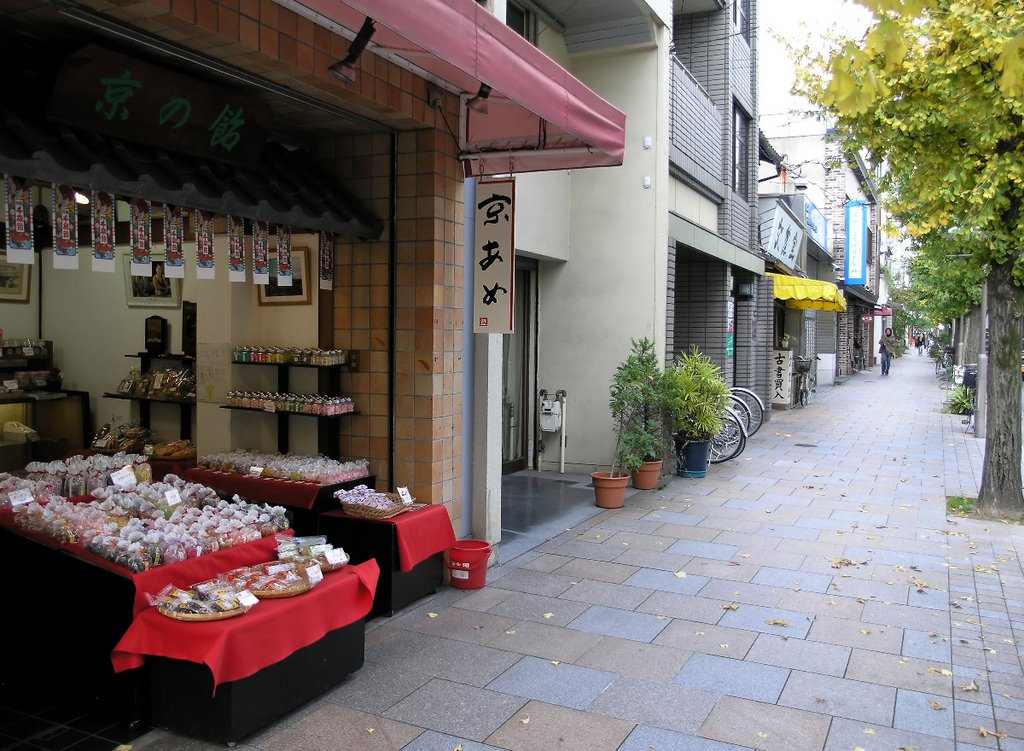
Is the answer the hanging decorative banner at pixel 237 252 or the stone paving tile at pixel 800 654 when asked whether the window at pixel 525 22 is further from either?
the stone paving tile at pixel 800 654

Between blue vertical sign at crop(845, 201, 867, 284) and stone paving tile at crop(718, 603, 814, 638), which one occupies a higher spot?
blue vertical sign at crop(845, 201, 867, 284)

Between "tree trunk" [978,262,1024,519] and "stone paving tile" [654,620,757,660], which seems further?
"tree trunk" [978,262,1024,519]

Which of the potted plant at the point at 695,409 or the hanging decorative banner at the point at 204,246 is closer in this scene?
the hanging decorative banner at the point at 204,246

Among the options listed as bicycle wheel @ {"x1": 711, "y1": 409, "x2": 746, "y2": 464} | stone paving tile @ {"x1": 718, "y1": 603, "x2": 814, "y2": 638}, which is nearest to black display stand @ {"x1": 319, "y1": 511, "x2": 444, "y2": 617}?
stone paving tile @ {"x1": 718, "y1": 603, "x2": 814, "y2": 638}

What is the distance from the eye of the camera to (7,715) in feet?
13.4

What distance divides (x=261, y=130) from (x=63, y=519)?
2.76m

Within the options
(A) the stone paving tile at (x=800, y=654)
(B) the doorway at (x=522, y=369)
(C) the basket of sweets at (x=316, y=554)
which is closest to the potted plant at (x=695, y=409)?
(B) the doorway at (x=522, y=369)

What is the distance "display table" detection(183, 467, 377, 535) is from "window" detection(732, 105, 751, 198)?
11.9m

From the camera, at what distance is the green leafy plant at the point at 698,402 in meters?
10.6

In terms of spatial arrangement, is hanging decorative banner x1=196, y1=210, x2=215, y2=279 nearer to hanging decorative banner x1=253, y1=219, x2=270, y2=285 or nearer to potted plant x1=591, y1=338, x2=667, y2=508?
hanging decorative banner x1=253, y1=219, x2=270, y2=285

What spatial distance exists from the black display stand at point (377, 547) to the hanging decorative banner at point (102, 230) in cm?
224

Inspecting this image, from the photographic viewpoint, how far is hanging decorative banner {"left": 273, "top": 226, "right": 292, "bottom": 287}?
599cm

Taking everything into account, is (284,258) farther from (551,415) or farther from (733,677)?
(551,415)

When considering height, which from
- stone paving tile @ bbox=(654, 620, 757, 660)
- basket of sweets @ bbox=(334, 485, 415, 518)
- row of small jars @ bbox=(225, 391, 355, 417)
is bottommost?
stone paving tile @ bbox=(654, 620, 757, 660)
